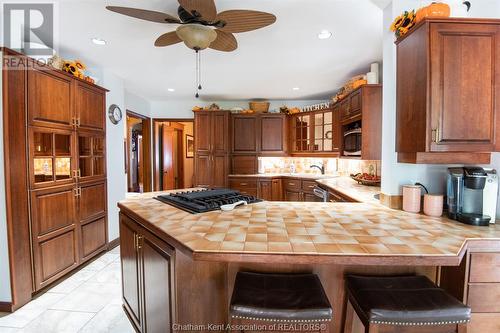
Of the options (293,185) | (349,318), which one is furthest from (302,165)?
(349,318)

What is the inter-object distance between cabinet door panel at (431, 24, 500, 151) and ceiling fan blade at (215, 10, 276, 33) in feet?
3.25

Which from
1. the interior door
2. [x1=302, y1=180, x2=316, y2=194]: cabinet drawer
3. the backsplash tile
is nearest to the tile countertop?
[x1=302, y1=180, x2=316, y2=194]: cabinet drawer

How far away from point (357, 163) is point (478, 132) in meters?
2.76

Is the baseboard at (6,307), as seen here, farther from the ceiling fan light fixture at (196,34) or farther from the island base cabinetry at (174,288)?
the ceiling fan light fixture at (196,34)

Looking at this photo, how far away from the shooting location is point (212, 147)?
4887mm

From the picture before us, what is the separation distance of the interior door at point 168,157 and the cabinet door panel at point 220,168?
1.46 m

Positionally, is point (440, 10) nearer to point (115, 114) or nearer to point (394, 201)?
point (394, 201)

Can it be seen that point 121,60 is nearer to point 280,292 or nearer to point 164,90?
point 164,90

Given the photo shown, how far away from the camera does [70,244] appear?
8.37 feet

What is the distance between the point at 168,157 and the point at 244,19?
4.74 m

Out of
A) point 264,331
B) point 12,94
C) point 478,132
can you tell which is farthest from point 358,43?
point 12,94

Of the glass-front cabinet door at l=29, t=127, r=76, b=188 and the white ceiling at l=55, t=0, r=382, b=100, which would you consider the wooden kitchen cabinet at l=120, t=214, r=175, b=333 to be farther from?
the white ceiling at l=55, t=0, r=382, b=100

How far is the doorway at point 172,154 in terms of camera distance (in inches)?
212


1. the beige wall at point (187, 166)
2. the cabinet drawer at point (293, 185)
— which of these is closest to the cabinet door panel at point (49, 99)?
the cabinet drawer at point (293, 185)
